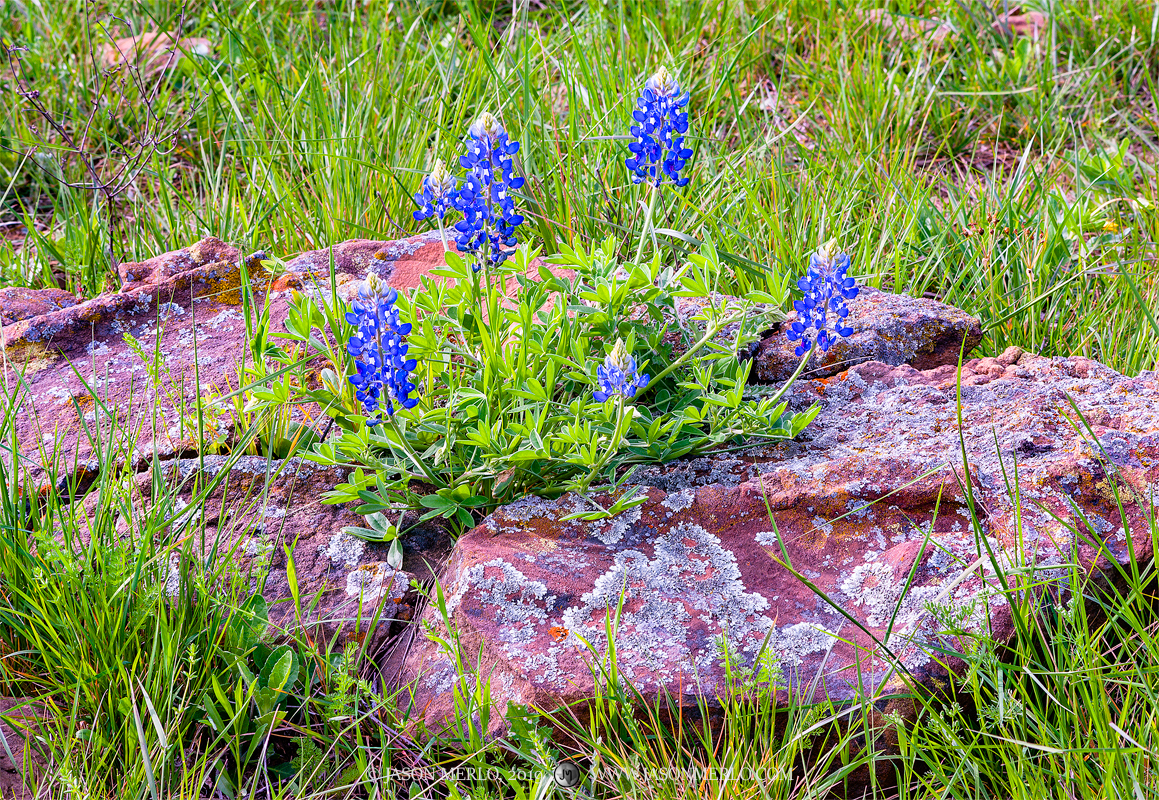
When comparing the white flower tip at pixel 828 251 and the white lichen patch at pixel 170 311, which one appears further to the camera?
the white lichen patch at pixel 170 311

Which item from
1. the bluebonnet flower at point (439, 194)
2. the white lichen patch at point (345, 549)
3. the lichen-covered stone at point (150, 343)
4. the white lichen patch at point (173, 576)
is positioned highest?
the bluebonnet flower at point (439, 194)

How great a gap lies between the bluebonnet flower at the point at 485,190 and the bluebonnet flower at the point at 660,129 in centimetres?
33

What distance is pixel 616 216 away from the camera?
10.8 feet

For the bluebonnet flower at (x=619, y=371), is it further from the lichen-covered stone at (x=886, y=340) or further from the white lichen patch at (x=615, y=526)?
the lichen-covered stone at (x=886, y=340)

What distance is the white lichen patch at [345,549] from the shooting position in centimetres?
198

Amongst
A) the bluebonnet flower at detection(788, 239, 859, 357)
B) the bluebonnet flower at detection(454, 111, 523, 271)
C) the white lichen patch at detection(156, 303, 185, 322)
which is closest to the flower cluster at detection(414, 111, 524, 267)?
the bluebonnet flower at detection(454, 111, 523, 271)

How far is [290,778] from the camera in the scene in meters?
1.73

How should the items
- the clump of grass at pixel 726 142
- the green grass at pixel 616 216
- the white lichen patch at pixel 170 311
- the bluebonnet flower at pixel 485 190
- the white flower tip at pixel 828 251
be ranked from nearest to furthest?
1. the green grass at pixel 616 216
2. the white flower tip at pixel 828 251
3. the bluebonnet flower at pixel 485 190
4. the white lichen patch at pixel 170 311
5. the clump of grass at pixel 726 142

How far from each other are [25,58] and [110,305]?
2033 millimetres

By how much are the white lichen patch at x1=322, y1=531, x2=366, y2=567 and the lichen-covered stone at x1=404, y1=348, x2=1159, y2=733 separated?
0.21 m

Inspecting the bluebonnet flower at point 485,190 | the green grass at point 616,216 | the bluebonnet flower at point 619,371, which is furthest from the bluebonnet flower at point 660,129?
the bluebonnet flower at point 619,371

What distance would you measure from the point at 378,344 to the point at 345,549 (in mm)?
510

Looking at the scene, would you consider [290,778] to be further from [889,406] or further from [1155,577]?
[1155,577]

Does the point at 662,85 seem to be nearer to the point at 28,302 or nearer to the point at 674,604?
the point at 674,604
